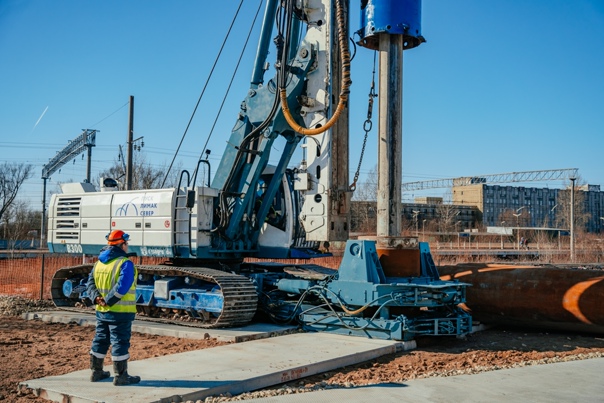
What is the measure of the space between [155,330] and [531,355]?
5997mm

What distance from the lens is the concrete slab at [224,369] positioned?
644 cm

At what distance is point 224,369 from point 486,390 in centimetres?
297

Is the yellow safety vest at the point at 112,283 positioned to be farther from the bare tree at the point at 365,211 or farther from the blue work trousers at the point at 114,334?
the bare tree at the point at 365,211

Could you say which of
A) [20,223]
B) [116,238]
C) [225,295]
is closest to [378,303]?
[225,295]

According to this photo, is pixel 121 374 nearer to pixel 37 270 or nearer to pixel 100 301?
pixel 100 301

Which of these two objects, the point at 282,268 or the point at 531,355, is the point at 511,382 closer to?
the point at 531,355

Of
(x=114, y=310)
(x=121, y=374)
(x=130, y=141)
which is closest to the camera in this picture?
(x=121, y=374)

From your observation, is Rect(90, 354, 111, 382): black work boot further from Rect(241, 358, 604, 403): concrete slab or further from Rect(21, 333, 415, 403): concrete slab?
Rect(241, 358, 604, 403): concrete slab

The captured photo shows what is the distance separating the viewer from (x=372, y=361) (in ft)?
28.4

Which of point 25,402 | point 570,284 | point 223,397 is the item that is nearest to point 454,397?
point 223,397

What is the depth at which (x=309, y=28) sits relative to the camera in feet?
36.7

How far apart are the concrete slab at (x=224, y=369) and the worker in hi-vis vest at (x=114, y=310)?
0.19 m

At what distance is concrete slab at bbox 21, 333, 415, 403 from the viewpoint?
21.1 ft

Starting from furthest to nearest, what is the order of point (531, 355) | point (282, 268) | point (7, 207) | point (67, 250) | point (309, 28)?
point (7, 207), point (67, 250), point (282, 268), point (309, 28), point (531, 355)
